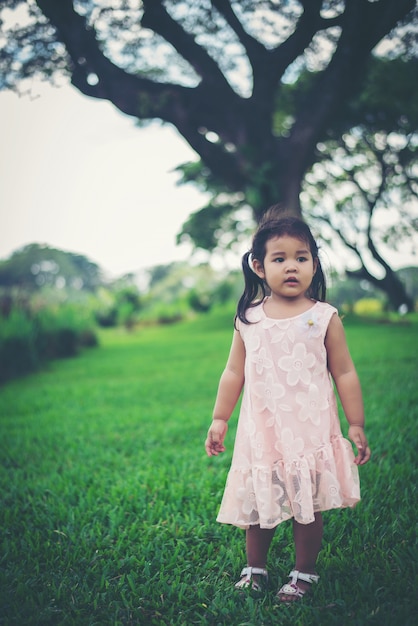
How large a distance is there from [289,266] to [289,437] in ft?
1.90

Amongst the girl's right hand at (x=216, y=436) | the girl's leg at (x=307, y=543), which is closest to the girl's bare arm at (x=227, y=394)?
the girl's right hand at (x=216, y=436)

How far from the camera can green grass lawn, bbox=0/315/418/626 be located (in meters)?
1.50

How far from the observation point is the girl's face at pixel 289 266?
5.15ft

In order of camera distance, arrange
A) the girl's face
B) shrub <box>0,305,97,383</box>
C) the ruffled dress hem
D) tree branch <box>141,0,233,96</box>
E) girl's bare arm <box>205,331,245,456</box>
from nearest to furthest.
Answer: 1. the ruffled dress hem
2. the girl's face
3. girl's bare arm <box>205,331,245,456</box>
4. tree branch <box>141,0,233,96</box>
5. shrub <box>0,305,97,383</box>

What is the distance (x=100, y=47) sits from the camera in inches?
194

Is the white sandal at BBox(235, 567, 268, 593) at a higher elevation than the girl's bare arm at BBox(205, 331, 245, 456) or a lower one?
lower

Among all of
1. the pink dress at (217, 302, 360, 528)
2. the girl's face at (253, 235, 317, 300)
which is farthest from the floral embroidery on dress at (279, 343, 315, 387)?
the girl's face at (253, 235, 317, 300)

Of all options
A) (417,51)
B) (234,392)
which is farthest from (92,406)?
(417,51)

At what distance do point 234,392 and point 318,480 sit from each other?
0.42m

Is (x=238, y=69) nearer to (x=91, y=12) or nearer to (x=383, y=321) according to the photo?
(x=91, y=12)

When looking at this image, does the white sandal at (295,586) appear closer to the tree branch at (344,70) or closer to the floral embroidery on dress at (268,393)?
the floral embroidery on dress at (268,393)

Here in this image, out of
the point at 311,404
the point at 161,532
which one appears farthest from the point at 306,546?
the point at 161,532

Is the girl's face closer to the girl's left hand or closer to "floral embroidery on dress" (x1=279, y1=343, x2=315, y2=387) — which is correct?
"floral embroidery on dress" (x1=279, y1=343, x2=315, y2=387)

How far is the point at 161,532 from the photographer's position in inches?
78.4
